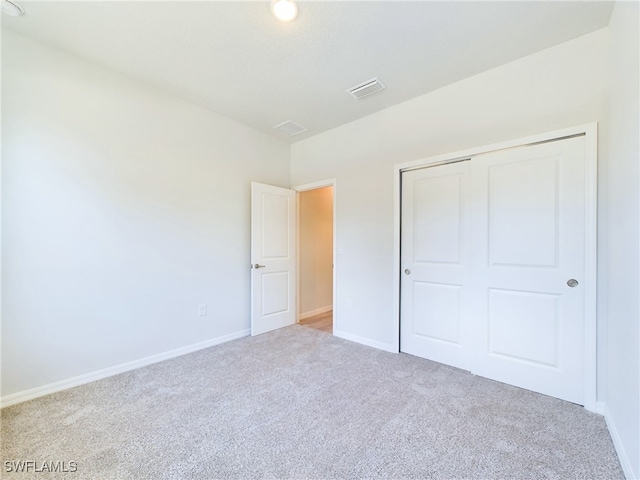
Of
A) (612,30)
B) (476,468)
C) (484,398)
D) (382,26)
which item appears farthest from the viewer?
(484,398)

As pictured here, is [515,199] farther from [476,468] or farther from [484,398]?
[476,468]

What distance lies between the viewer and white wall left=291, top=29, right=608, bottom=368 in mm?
1987

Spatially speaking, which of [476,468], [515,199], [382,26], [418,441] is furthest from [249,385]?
[382,26]

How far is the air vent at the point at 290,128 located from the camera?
3.44m

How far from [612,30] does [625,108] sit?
72 centimetres

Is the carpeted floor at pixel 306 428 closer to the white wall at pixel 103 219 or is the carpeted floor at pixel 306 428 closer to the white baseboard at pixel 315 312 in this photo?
the white wall at pixel 103 219

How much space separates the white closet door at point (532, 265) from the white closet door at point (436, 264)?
0.44 feet

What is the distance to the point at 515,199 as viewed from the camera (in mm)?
2225

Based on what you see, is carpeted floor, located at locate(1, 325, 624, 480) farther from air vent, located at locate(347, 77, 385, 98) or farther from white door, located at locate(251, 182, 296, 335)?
air vent, located at locate(347, 77, 385, 98)

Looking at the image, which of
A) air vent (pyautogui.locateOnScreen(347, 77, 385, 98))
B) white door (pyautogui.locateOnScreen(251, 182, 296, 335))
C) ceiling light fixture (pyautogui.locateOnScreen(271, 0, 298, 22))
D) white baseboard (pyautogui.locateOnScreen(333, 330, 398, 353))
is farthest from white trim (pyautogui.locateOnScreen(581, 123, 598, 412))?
white door (pyautogui.locateOnScreen(251, 182, 296, 335))

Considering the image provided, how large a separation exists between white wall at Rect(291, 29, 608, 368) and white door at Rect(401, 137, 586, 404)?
169 mm

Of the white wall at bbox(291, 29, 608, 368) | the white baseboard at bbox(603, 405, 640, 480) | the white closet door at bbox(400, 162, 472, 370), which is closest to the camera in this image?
the white baseboard at bbox(603, 405, 640, 480)

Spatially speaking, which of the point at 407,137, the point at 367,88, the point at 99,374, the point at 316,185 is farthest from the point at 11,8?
the point at 407,137

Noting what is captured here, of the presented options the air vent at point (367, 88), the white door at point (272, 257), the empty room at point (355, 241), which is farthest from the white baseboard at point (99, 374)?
the air vent at point (367, 88)
